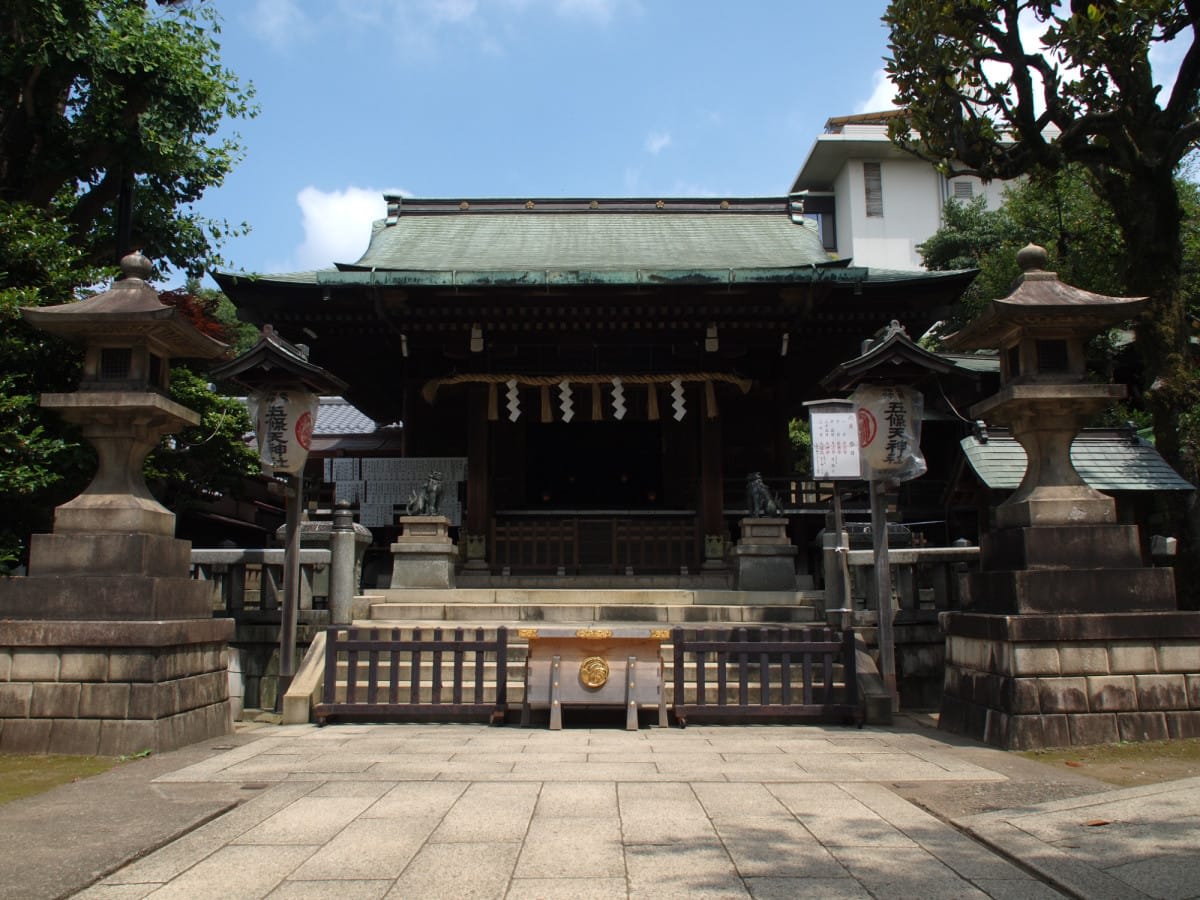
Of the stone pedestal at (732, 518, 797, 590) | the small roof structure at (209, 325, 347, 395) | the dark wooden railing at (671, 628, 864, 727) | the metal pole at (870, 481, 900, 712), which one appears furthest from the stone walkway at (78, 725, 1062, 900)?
the stone pedestal at (732, 518, 797, 590)

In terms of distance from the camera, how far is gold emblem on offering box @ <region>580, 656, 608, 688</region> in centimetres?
840

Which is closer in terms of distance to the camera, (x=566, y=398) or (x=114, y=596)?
(x=114, y=596)

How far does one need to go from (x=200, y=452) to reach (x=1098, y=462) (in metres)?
15.7

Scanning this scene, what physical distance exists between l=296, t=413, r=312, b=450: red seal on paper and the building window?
39545mm

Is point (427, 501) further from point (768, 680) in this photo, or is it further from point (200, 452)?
point (768, 680)

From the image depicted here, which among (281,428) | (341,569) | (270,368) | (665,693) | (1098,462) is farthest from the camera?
(1098,462)

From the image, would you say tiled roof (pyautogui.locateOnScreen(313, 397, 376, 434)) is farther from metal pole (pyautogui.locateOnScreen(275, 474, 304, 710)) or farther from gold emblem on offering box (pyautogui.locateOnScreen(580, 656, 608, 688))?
gold emblem on offering box (pyautogui.locateOnScreen(580, 656, 608, 688))

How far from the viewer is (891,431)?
953 centimetres

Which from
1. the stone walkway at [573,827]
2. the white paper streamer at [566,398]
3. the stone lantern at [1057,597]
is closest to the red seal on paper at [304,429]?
the stone walkway at [573,827]

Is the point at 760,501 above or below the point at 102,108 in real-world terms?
below

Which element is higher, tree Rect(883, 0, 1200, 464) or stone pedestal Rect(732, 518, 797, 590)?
tree Rect(883, 0, 1200, 464)

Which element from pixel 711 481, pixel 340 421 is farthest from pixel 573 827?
pixel 340 421

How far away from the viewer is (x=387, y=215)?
775 inches

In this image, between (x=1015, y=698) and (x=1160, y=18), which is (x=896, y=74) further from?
(x=1015, y=698)
